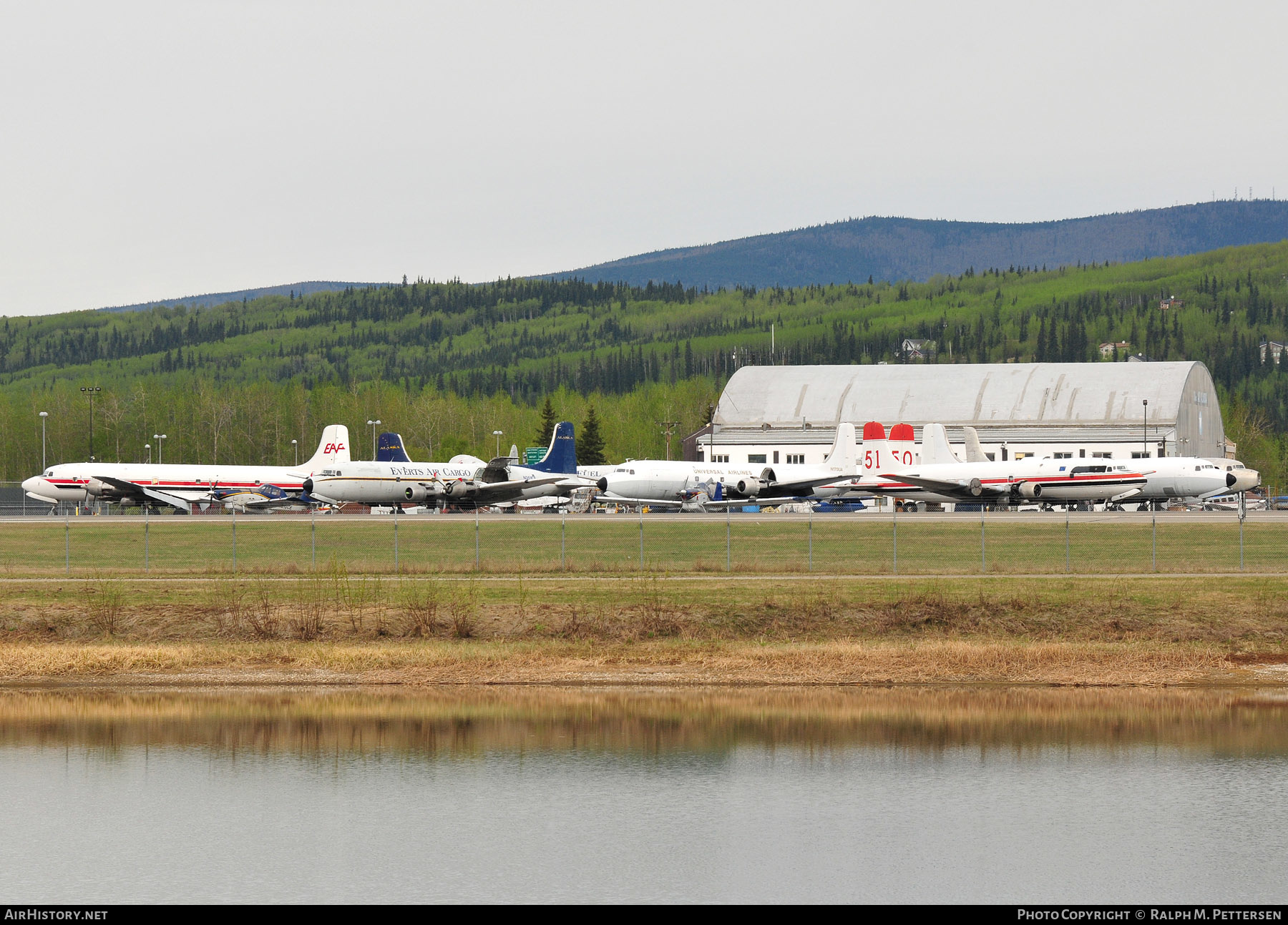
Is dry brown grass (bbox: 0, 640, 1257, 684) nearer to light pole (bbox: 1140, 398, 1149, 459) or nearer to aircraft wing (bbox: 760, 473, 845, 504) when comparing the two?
aircraft wing (bbox: 760, 473, 845, 504)

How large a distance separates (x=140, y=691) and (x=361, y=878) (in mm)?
15935

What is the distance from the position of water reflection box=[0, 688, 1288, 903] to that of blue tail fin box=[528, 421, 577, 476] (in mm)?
69722

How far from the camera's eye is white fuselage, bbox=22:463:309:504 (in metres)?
95.7

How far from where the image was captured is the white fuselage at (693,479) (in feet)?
299

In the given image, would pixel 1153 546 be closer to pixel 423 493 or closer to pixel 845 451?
pixel 423 493

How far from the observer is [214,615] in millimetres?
36438

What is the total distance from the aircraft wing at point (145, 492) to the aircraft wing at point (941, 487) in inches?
1855

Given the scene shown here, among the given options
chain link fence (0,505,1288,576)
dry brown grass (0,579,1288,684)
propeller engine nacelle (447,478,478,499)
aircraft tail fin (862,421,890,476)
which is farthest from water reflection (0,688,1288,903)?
aircraft tail fin (862,421,890,476)

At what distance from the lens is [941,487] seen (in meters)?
93.2

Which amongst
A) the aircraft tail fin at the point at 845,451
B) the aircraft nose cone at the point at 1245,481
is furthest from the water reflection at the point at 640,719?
the aircraft tail fin at the point at 845,451

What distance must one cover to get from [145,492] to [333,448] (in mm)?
20338

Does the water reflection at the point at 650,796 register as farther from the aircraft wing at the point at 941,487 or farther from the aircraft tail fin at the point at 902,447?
the aircraft tail fin at the point at 902,447

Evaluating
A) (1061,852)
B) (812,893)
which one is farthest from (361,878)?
(1061,852)

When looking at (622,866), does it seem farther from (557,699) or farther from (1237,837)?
(557,699)
